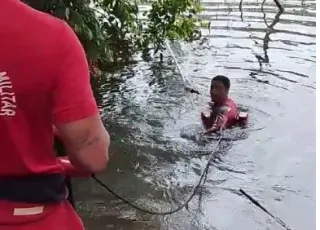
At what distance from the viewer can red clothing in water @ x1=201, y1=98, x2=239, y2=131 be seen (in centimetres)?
709

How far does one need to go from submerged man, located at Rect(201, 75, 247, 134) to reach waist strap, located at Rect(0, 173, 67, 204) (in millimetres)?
5091

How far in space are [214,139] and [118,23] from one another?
1634 mm

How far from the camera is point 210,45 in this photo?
34.1 ft

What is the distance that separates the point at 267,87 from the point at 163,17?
1538 millimetres

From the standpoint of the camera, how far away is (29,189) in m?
2.00

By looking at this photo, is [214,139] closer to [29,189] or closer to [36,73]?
[29,189]

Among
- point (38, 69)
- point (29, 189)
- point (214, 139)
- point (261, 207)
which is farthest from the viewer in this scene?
point (214, 139)

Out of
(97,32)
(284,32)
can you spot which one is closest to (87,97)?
(97,32)

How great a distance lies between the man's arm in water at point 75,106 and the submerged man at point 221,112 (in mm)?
5169

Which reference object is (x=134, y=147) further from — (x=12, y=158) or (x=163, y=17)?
(x=12, y=158)

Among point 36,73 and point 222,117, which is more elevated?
point 36,73

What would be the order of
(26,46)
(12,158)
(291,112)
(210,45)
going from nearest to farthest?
(26,46) < (12,158) < (291,112) < (210,45)

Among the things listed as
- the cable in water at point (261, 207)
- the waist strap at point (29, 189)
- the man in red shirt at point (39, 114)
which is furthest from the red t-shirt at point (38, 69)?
the cable in water at point (261, 207)

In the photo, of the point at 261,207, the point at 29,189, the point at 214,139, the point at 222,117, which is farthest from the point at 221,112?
the point at 29,189
